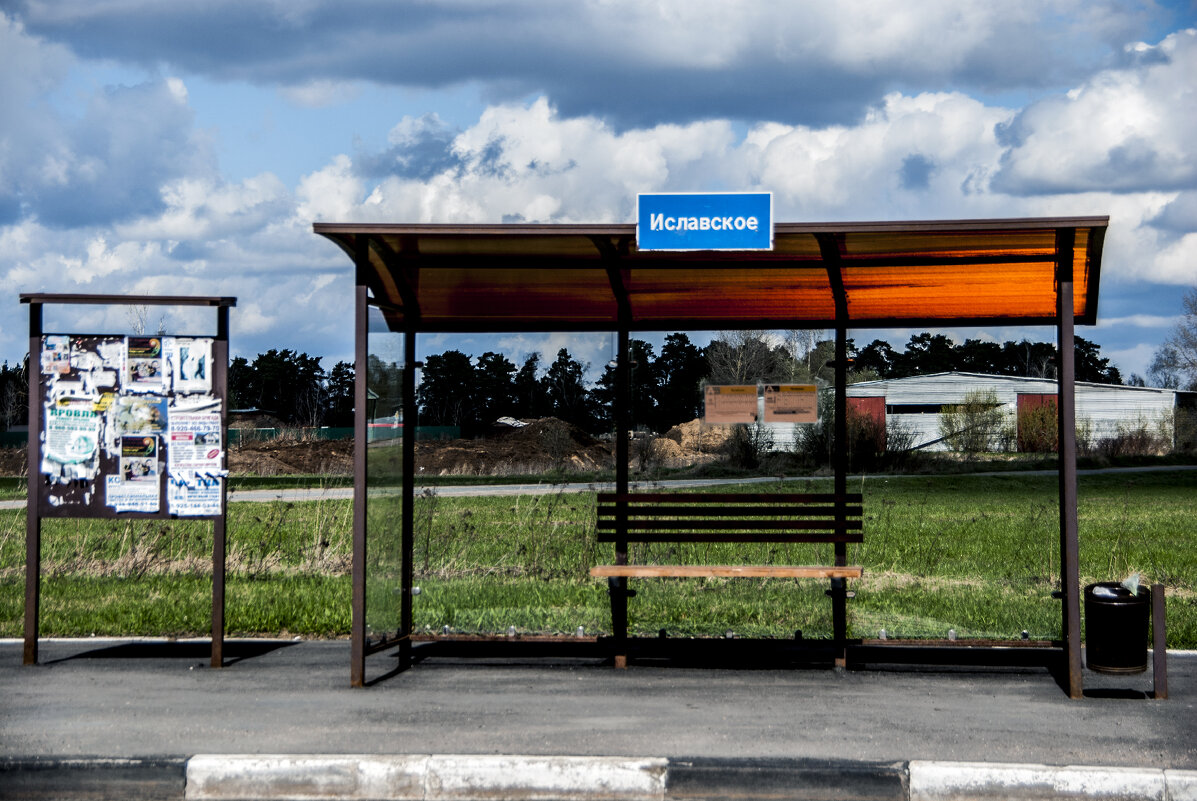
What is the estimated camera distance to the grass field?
8.91 m

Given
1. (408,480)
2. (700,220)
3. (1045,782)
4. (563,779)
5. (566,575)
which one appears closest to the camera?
(1045,782)

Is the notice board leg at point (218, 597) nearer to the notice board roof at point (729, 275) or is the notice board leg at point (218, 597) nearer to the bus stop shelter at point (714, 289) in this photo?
the bus stop shelter at point (714, 289)

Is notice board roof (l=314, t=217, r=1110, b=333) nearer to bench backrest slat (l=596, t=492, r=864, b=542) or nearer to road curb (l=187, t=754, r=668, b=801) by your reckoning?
bench backrest slat (l=596, t=492, r=864, b=542)

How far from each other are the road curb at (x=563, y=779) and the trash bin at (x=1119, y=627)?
208 centimetres

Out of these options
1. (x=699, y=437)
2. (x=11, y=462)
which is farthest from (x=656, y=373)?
(x=11, y=462)

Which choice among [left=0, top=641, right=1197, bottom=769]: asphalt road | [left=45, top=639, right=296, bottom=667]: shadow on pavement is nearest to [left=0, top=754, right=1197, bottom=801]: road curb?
[left=0, top=641, right=1197, bottom=769]: asphalt road

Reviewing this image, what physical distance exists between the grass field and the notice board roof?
1.39m

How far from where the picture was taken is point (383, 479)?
25.5 ft

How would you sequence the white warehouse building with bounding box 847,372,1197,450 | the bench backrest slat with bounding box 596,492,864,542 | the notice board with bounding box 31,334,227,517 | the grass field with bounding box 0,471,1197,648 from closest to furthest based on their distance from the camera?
the notice board with bounding box 31,334,227,517, the bench backrest slat with bounding box 596,492,864,542, the grass field with bounding box 0,471,1197,648, the white warehouse building with bounding box 847,372,1197,450

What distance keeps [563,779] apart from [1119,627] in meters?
3.98

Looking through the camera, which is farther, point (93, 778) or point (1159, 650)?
point (1159, 650)

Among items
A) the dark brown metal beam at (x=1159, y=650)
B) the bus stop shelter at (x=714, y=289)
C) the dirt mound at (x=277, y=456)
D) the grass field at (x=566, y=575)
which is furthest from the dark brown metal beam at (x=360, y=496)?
the dirt mound at (x=277, y=456)

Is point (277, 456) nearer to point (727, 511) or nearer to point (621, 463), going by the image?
point (621, 463)

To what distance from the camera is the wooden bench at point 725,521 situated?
26.6 feet
